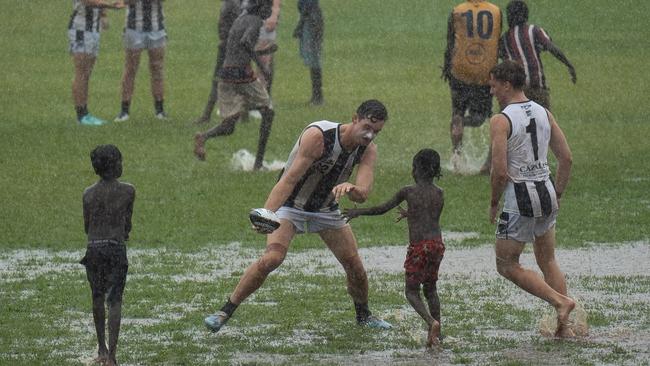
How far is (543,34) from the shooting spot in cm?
1667

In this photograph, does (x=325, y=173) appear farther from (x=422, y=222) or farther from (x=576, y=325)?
(x=576, y=325)

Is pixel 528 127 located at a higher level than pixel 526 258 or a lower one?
higher

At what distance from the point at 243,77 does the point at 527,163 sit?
25.2 feet

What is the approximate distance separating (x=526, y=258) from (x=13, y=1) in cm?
2246

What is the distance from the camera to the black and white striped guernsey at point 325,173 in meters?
10.0

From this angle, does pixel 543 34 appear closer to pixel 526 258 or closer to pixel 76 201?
pixel 526 258

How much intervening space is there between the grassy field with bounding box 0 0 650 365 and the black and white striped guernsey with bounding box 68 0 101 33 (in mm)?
1374

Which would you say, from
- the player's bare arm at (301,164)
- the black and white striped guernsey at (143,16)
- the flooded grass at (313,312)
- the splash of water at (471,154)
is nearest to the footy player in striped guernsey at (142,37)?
the black and white striped guernsey at (143,16)

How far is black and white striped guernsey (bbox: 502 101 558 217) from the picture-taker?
9953 millimetres

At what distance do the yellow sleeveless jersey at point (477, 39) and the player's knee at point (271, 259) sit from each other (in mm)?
7478

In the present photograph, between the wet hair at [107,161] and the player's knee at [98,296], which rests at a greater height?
the wet hair at [107,161]

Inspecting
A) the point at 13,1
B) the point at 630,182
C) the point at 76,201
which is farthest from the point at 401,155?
the point at 13,1

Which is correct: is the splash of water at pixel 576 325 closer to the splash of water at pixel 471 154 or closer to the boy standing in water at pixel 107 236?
the boy standing in water at pixel 107 236

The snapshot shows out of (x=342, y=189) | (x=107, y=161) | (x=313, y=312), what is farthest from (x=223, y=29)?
(x=107, y=161)
